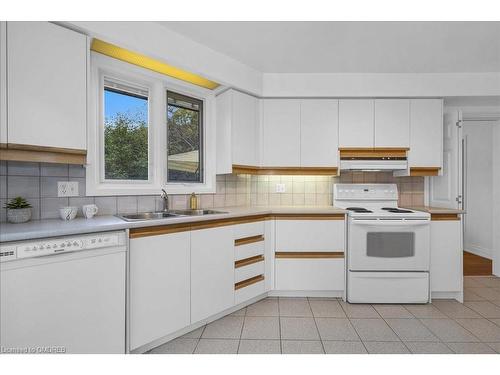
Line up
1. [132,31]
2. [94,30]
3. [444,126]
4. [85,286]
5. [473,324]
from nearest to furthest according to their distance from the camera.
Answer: [85,286]
[94,30]
[132,31]
[473,324]
[444,126]

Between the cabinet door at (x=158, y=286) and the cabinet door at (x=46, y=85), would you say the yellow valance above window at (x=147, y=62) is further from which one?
the cabinet door at (x=158, y=286)

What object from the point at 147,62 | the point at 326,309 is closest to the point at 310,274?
the point at 326,309

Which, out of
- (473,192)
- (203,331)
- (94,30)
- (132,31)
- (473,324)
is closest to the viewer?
(94,30)

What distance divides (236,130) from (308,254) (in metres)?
1.45

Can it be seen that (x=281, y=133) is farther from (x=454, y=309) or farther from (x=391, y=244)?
(x=454, y=309)

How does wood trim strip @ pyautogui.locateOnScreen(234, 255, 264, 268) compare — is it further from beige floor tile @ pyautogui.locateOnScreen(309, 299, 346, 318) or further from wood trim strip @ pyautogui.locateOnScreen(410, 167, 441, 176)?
wood trim strip @ pyautogui.locateOnScreen(410, 167, 441, 176)

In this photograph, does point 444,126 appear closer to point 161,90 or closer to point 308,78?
point 308,78

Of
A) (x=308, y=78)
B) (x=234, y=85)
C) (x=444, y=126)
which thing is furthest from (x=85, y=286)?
(x=444, y=126)

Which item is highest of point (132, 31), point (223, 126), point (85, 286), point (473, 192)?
point (132, 31)

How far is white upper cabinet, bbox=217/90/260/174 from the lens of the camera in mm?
2633

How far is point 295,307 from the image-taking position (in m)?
2.40

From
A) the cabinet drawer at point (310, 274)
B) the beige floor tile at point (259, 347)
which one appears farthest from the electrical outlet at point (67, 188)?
the cabinet drawer at point (310, 274)

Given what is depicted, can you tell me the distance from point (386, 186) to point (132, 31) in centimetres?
296

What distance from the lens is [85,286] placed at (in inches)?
56.3
